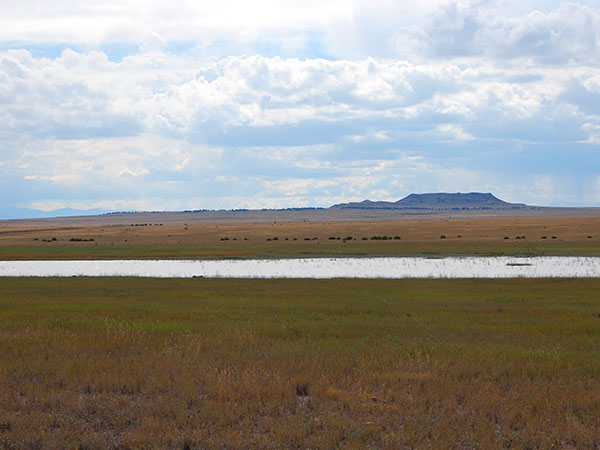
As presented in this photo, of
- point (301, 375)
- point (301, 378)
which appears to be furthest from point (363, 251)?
point (301, 378)

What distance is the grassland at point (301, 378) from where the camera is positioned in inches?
343

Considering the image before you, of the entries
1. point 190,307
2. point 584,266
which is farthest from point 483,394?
point 584,266

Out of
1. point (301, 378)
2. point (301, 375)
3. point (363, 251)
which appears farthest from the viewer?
point (363, 251)

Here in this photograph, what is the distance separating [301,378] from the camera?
11234mm

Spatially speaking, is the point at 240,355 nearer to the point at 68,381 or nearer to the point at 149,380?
the point at 149,380

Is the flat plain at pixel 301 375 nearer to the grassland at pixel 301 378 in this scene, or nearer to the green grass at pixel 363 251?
the grassland at pixel 301 378

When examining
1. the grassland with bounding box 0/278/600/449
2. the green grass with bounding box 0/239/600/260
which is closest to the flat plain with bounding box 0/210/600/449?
the grassland with bounding box 0/278/600/449

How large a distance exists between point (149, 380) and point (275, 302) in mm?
13861

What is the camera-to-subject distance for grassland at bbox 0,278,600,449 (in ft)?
28.6

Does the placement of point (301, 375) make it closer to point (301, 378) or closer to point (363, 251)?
point (301, 378)

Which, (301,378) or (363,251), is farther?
(363,251)

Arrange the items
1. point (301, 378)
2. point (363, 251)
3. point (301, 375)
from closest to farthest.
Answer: point (301, 378) < point (301, 375) < point (363, 251)

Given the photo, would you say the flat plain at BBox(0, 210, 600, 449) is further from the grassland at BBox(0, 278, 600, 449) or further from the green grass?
the green grass

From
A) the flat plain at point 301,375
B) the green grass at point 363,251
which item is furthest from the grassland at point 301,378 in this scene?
the green grass at point 363,251
